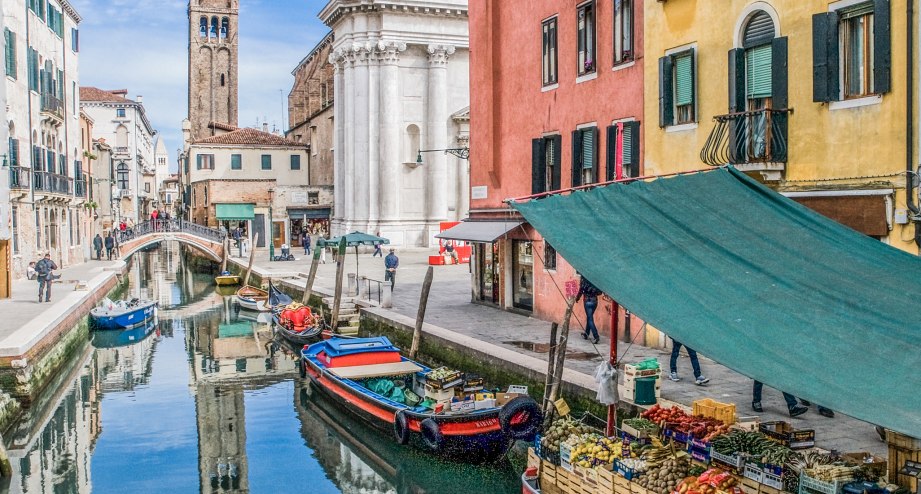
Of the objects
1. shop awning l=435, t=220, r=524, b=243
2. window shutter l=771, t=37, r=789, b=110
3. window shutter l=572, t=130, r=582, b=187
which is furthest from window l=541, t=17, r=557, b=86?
window shutter l=771, t=37, r=789, b=110

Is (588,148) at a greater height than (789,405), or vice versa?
(588,148)

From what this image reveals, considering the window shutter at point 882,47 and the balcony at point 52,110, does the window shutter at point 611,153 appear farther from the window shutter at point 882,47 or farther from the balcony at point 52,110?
the balcony at point 52,110

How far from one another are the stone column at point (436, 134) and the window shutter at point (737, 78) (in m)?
36.6

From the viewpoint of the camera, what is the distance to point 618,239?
9805 mm

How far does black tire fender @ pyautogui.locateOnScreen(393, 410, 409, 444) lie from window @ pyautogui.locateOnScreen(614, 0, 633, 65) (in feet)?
28.8

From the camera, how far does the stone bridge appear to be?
168 feet

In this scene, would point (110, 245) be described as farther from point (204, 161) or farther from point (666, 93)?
point (666, 93)

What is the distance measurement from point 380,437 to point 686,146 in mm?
7831

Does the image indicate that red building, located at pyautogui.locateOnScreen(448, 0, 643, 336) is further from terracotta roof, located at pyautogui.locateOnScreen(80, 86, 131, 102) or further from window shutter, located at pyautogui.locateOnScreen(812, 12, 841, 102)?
terracotta roof, located at pyautogui.locateOnScreen(80, 86, 131, 102)

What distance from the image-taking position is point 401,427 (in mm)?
15508

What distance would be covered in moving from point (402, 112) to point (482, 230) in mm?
29020

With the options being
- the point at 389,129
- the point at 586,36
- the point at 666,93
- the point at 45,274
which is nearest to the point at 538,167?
the point at 586,36

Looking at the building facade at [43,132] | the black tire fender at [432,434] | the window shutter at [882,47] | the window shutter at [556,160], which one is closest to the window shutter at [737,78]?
the window shutter at [882,47]

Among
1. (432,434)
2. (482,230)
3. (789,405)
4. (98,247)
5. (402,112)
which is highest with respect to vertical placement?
(402,112)
